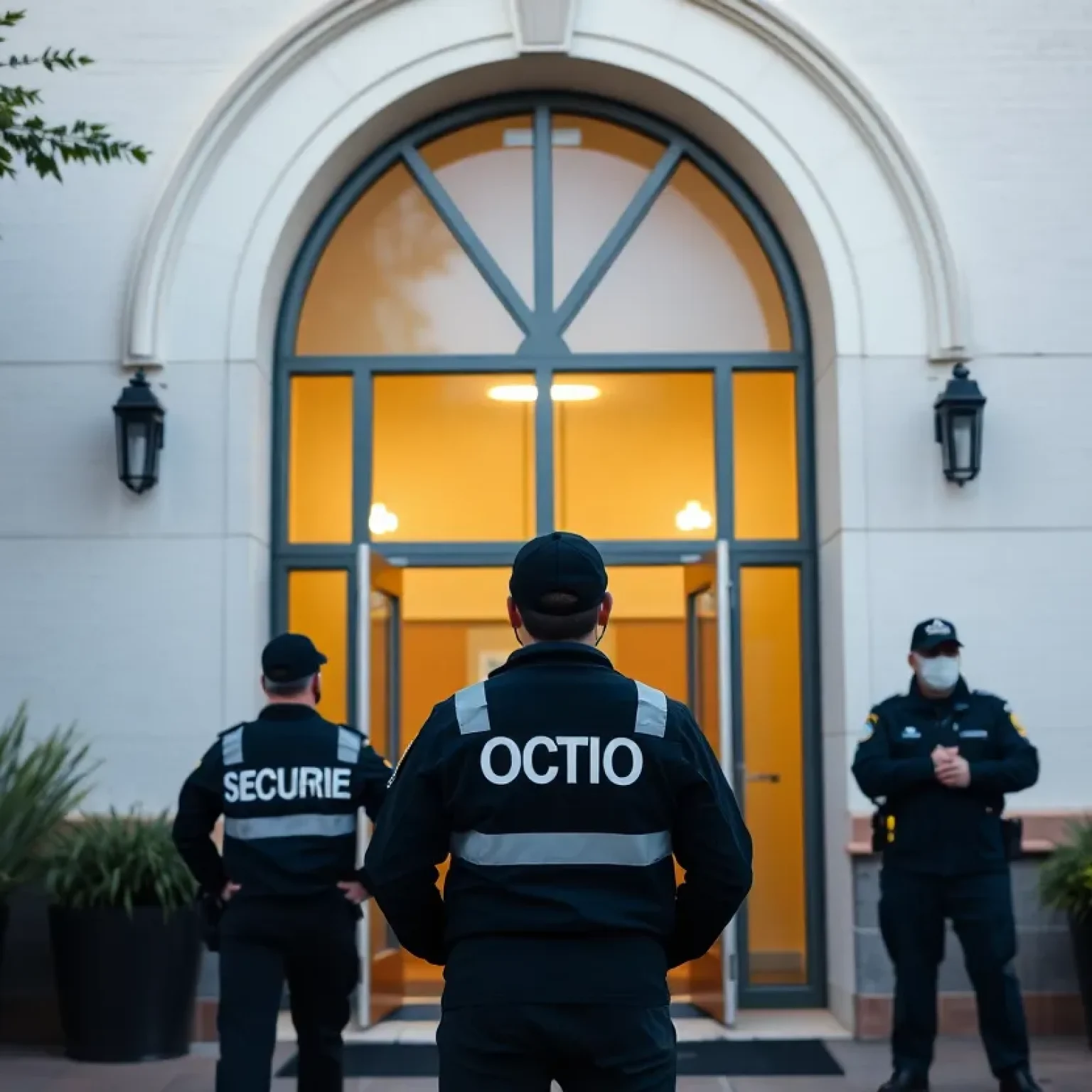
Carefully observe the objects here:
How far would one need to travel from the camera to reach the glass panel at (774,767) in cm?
902

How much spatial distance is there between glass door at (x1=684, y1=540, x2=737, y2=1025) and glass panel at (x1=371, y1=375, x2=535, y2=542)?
1082 mm

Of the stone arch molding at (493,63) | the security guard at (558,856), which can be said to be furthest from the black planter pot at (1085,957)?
the security guard at (558,856)

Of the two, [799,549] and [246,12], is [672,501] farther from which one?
[246,12]

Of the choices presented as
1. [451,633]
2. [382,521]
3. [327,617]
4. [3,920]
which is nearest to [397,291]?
[382,521]

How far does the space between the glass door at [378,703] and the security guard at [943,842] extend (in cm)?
299

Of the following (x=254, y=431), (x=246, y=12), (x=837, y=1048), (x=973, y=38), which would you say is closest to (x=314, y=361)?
(x=254, y=431)

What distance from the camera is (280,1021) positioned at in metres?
8.82

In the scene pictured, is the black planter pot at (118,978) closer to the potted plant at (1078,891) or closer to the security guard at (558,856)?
the potted plant at (1078,891)

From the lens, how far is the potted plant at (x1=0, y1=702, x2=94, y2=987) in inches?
299

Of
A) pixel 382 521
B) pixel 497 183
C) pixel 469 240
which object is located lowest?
pixel 382 521

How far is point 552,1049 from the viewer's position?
3.23 m

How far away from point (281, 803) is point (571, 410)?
4.29 meters

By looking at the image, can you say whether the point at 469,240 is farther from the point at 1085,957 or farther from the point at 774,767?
the point at 1085,957

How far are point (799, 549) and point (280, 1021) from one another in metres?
3.87
